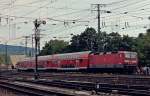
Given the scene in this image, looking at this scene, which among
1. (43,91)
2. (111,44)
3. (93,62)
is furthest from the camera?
(111,44)

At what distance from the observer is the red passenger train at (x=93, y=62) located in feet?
198

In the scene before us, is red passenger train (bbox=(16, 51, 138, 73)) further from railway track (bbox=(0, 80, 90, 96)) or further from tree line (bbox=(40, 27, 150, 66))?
railway track (bbox=(0, 80, 90, 96))

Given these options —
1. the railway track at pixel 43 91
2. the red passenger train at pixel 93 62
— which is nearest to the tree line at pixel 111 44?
the red passenger train at pixel 93 62

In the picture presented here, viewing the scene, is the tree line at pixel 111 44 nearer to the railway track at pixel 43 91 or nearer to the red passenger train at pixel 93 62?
the red passenger train at pixel 93 62

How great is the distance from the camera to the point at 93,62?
6581 centimetres

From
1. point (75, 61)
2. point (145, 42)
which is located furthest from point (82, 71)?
point (145, 42)

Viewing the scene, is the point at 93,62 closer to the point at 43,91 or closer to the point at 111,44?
the point at 111,44

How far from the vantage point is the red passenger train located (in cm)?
6028

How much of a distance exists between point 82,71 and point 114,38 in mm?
38595

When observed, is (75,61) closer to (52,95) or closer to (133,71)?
(133,71)

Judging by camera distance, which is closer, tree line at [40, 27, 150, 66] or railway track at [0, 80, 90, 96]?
railway track at [0, 80, 90, 96]

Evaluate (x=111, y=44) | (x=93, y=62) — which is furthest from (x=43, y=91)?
(x=111, y=44)

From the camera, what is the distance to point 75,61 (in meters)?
70.5

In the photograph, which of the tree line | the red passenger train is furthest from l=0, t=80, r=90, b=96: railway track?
the tree line
